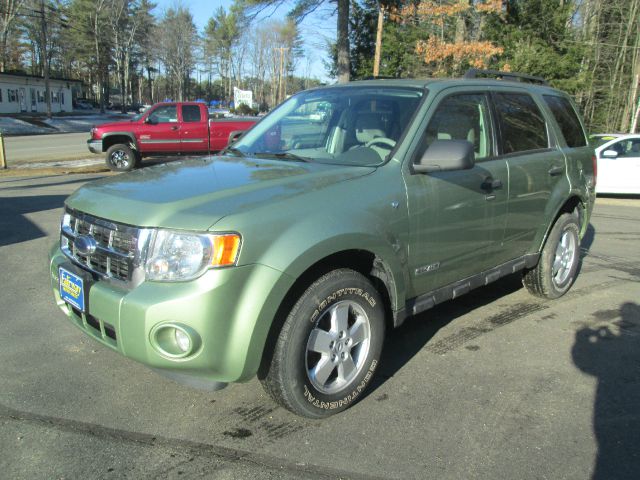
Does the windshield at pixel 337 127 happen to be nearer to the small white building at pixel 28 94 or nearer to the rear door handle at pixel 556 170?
the rear door handle at pixel 556 170

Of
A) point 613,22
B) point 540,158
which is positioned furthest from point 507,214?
point 613,22

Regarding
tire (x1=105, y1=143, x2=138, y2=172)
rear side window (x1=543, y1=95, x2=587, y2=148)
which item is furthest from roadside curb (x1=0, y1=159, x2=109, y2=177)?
rear side window (x1=543, y1=95, x2=587, y2=148)

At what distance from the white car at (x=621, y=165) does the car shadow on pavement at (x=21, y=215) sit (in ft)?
37.0

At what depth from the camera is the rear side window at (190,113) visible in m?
16.2

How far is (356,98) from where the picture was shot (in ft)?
12.8

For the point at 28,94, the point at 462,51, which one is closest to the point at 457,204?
the point at 462,51

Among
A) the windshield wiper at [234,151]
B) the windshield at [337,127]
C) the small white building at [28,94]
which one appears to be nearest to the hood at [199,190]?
the windshield at [337,127]

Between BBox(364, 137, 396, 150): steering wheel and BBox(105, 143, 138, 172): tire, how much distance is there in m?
13.5

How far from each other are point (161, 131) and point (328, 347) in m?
14.6

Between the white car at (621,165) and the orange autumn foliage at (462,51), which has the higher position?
→ the orange autumn foliage at (462,51)

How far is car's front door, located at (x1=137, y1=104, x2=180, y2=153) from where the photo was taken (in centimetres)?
1600

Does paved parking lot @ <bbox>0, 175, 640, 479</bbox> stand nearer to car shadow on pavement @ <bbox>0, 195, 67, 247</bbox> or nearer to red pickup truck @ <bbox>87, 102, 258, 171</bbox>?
car shadow on pavement @ <bbox>0, 195, 67, 247</bbox>

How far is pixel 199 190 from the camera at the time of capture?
9.29 feet

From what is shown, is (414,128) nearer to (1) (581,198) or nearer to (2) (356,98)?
(2) (356,98)
